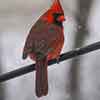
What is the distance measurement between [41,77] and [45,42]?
0.12 metres

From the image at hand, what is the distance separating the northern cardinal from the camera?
1.70 metres

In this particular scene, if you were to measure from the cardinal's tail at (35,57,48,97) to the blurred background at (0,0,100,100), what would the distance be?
0.05 metres

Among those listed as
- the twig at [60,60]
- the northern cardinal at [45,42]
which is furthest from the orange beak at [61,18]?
the twig at [60,60]

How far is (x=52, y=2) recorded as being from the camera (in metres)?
1.75

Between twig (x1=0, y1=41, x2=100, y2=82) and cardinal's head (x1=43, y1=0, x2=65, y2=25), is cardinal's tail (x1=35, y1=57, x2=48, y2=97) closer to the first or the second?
twig (x1=0, y1=41, x2=100, y2=82)

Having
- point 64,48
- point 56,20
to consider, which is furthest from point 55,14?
point 64,48

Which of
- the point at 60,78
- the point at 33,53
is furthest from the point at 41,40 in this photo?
the point at 60,78

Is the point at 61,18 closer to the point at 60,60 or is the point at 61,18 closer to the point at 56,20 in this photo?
the point at 56,20

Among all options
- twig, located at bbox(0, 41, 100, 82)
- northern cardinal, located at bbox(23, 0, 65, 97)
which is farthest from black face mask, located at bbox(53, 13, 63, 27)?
twig, located at bbox(0, 41, 100, 82)

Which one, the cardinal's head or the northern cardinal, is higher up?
the cardinal's head

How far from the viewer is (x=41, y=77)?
5.63ft

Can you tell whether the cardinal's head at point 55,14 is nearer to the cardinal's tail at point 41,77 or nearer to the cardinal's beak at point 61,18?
the cardinal's beak at point 61,18

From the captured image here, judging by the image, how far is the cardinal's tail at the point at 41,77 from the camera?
5.58ft

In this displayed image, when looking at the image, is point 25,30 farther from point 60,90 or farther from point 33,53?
point 60,90
